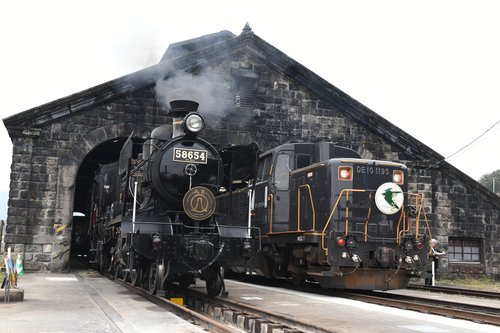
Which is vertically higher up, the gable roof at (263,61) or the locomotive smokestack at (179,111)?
the gable roof at (263,61)

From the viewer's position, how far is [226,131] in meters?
17.2

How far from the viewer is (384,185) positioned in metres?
10.6

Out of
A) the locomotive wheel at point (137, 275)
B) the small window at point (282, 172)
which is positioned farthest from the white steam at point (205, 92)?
the locomotive wheel at point (137, 275)

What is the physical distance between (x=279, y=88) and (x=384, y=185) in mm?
8072

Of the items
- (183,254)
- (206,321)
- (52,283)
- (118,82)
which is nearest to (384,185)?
(183,254)

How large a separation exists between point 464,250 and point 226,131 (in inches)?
378

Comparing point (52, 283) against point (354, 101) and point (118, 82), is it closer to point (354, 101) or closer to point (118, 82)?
point (118, 82)

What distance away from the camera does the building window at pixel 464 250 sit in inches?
731

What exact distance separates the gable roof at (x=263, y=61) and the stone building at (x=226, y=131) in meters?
0.03

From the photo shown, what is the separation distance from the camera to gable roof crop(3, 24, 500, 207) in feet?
51.7

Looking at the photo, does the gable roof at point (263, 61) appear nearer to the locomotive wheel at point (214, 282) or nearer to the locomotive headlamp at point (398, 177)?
the locomotive headlamp at point (398, 177)

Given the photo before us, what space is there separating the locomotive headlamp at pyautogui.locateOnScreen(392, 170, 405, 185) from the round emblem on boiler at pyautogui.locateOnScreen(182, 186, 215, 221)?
4008 millimetres

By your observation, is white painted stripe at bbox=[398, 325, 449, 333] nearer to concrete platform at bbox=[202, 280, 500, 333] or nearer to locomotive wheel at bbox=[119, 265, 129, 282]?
concrete platform at bbox=[202, 280, 500, 333]

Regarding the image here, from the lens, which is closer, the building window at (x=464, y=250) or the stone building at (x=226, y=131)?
the stone building at (x=226, y=131)
